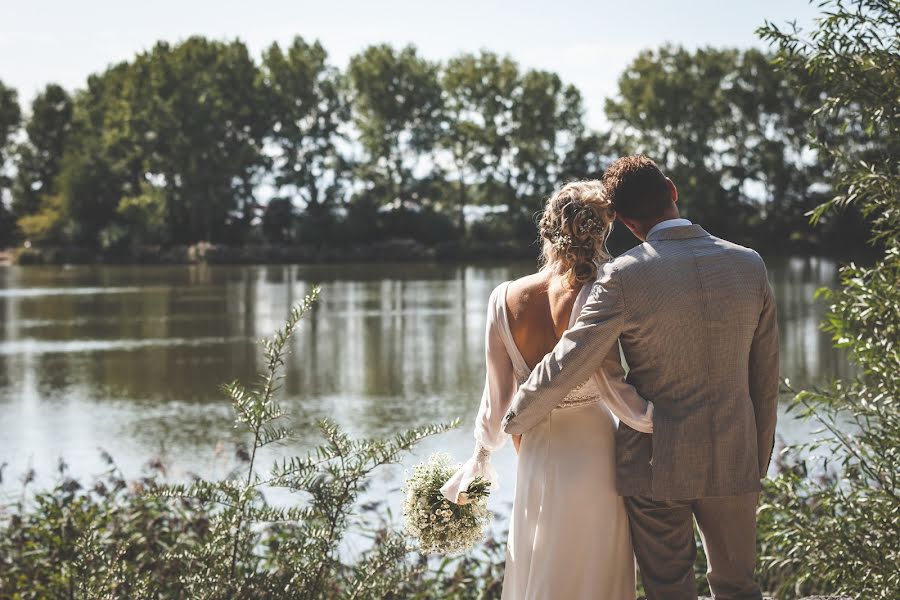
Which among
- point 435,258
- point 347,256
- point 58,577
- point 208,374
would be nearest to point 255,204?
point 347,256

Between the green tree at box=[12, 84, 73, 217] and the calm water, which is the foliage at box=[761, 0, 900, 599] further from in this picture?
the green tree at box=[12, 84, 73, 217]

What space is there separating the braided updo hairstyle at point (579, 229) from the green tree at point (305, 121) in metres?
62.6

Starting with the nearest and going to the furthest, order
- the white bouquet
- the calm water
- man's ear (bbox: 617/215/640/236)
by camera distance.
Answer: man's ear (bbox: 617/215/640/236), the white bouquet, the calm water

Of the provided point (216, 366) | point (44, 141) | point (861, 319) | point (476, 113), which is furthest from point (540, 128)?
point (861, 319)

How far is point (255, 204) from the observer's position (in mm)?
66562

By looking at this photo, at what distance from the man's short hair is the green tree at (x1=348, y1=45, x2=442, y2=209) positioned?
208ft

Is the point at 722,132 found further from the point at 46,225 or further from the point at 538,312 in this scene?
the point at 538,312

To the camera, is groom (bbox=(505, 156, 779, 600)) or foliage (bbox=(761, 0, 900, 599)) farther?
foliage (bbox=(761, 0, 900, 599))

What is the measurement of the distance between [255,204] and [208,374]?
50844 millimetres

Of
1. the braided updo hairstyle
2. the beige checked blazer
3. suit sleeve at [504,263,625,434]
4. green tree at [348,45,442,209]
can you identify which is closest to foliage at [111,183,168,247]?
green tree at [348,45,442,209]

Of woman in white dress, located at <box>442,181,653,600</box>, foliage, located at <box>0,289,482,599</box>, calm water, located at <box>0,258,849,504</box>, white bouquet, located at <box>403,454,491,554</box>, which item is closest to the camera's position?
woman in white dress, located at <box>442,181,653,600</box>

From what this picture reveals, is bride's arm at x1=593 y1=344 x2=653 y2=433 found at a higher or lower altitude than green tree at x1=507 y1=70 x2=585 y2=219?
lower

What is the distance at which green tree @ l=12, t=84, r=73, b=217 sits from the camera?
76250 millimetres

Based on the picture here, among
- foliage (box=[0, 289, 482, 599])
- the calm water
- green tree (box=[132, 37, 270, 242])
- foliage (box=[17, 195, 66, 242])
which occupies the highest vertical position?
green tree (box=[132, 37, 270, 242])
